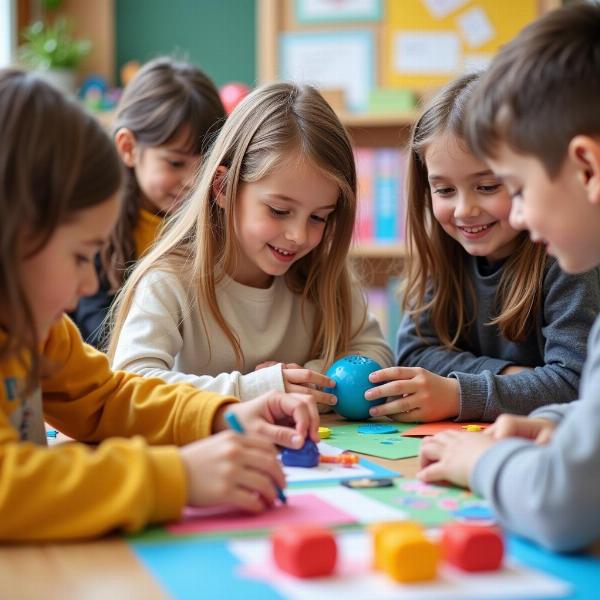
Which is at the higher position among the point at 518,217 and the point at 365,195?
the point at 518,217

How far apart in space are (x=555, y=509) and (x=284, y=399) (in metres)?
0.46

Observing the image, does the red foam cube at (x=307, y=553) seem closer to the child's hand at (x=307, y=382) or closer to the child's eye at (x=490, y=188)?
the child's hand at (x=307, y=382)

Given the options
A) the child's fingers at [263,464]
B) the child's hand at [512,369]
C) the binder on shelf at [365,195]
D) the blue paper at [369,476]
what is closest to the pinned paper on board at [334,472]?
the blue paper at [369,476]

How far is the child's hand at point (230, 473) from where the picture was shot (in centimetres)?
88

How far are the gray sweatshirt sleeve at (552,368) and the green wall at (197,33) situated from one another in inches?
88.9

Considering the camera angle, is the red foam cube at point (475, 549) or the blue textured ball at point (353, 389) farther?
the blue textured ball at point (353, 389)

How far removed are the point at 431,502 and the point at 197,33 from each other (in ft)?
9.82

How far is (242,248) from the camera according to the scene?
1700 mm

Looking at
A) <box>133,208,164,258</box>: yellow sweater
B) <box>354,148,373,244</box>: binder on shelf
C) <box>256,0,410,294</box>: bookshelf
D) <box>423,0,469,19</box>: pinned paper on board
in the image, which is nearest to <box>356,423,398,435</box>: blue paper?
<box>133,208,164,258</box>: yellow sweater

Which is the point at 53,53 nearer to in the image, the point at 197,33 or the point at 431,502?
the point at 197,33

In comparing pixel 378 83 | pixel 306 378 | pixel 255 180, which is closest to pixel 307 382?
pixel 306 378

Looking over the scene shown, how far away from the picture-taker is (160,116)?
2271 millimetres

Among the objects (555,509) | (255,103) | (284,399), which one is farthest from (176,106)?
(555,509)

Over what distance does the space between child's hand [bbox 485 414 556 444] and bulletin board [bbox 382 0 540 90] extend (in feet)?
8.03
